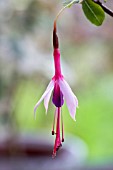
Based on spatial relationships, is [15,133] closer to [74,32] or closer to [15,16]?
[15,16]

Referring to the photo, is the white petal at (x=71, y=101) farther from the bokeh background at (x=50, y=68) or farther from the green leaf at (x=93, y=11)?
the bokeh background at (x=50, y=68)

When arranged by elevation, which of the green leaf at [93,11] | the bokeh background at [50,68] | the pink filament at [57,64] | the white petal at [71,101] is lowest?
the white petal at [71,101]

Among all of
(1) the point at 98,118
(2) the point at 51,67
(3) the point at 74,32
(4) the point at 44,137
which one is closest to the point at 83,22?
(3) the point at 74,32

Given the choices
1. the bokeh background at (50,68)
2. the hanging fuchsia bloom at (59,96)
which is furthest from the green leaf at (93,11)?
the bokeh background at (50,68)

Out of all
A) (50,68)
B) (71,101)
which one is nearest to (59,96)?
(71,101)

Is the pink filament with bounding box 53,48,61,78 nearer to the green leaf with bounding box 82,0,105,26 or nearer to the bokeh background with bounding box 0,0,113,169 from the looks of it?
the green leaf with bounding box 82,0,105,26

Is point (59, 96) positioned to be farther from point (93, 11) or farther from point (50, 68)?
point (50, 68)

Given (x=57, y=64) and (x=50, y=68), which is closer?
(x=57, y=64)
